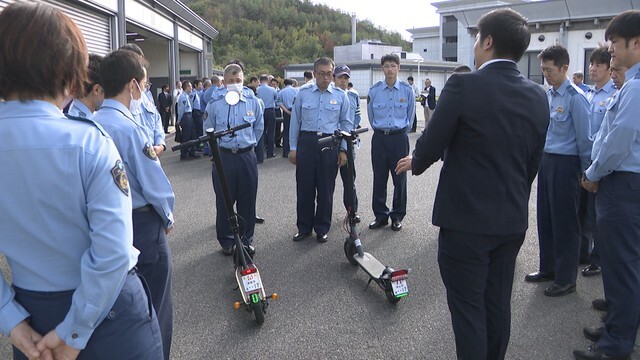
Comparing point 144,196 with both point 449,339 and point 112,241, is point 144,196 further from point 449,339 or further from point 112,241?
point 449,339

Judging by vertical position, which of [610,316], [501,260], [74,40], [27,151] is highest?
[74,40]

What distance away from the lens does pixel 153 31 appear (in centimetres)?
1695

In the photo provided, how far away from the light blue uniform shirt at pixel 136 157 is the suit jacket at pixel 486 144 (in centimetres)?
140

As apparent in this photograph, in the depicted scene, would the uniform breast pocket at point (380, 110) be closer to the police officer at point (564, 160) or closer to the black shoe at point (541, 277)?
the police officer at point (564, 160)

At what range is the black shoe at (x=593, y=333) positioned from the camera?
3518 mm

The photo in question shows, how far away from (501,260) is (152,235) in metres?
1.92

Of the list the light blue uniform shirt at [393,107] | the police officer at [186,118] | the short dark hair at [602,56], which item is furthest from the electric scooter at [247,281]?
the police officer at [186,118]

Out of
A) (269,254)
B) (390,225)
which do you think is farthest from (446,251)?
(390,225)

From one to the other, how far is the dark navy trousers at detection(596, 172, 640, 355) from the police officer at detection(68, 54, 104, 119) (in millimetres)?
3306

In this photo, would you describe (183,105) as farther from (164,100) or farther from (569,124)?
(569,124)

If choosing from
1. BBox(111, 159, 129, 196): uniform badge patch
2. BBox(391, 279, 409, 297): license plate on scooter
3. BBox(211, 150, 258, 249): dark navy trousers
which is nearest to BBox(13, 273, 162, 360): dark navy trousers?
BBox(111, 159, 129, 196): uniform badge patch

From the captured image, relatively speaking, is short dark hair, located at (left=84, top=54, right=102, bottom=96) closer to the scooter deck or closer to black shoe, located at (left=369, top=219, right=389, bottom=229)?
the scooter deck

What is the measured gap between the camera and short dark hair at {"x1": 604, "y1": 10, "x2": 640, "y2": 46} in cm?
307

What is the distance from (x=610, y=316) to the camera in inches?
127
